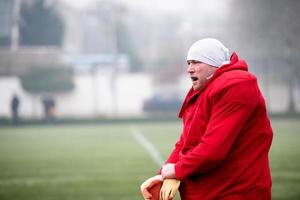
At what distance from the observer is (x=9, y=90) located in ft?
113

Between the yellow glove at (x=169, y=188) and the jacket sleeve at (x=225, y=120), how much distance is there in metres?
0.24

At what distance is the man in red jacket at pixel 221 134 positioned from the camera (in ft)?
11.2

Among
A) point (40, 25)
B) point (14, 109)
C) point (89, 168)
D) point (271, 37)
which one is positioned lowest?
point (14, 109)

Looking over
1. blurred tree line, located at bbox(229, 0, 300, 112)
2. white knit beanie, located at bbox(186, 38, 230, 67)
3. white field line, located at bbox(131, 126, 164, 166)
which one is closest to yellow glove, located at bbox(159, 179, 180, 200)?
white knit beanie, located at bbox(186, 38, 230, 67)

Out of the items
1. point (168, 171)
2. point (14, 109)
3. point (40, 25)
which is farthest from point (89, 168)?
point (40, 25)

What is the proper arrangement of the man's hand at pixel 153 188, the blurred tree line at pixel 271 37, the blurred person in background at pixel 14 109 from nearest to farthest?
the man's hand at pixel 153 188 → the blurred tree line at pixel 271 37 → the blurred person in background at pixel 14 109

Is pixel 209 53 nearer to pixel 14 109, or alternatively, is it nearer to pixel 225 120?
pixel 225 120

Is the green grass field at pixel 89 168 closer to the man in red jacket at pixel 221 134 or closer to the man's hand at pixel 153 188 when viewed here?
the man's hand at pixel 153 188

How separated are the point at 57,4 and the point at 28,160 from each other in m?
22.4

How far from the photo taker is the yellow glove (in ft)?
11.9

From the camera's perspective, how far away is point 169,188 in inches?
143

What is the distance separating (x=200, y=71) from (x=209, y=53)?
11cm

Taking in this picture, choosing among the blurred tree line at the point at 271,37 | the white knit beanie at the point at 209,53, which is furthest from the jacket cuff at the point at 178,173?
the blurred tree line at the point at 271,37

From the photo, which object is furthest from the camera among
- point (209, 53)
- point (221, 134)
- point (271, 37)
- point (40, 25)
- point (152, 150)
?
point (40, 25)
